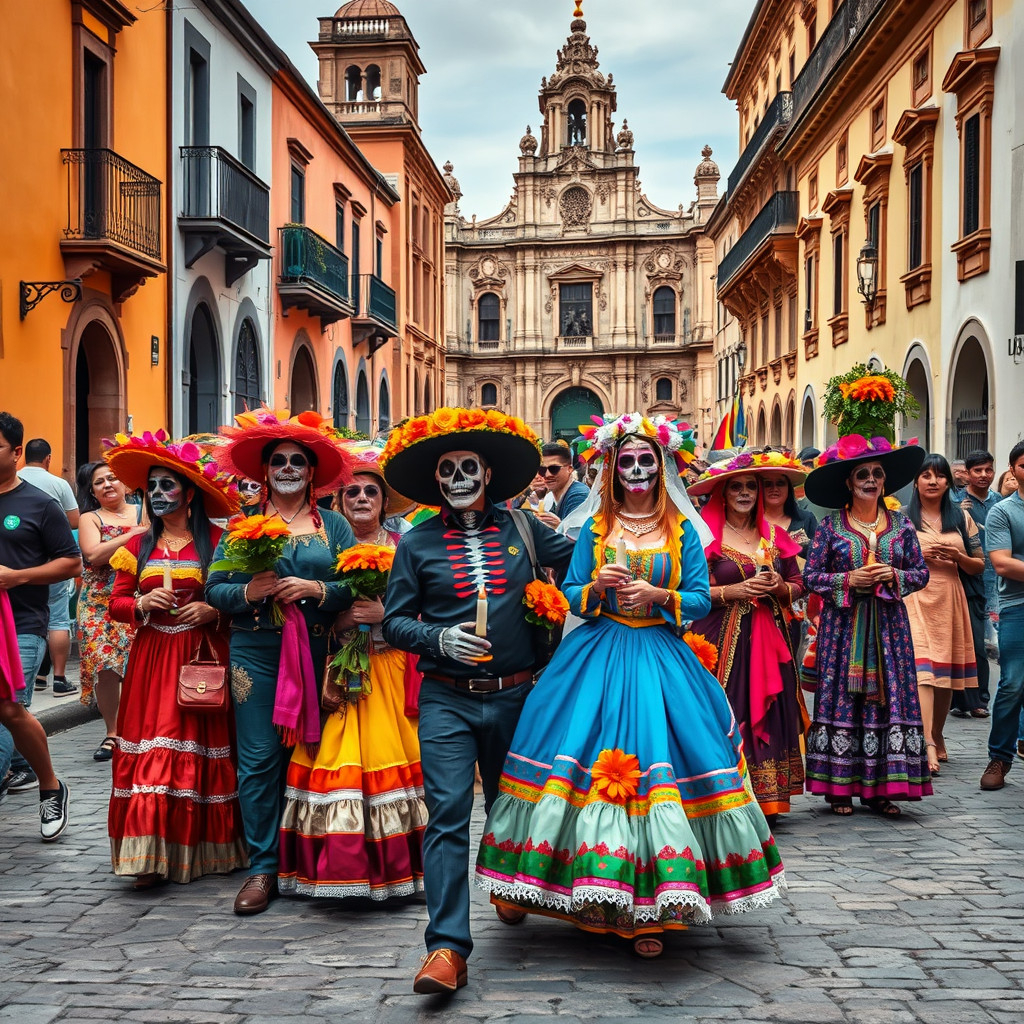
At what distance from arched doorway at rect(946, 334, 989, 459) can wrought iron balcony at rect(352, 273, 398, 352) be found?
14.3m

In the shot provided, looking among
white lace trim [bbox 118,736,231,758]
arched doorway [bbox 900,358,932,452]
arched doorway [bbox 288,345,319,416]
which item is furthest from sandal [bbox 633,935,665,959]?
arched doorway [bbox 288,345,319,416]

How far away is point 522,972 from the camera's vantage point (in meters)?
4.50

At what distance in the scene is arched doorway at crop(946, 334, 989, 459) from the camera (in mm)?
16405

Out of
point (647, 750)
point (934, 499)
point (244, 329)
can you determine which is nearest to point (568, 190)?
point (244, 329)

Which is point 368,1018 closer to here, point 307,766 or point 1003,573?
point 307,766

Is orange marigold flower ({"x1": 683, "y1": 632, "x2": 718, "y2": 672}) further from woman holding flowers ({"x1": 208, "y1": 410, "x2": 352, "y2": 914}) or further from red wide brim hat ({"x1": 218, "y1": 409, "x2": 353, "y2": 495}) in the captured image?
red wide brim hat ({"x1": 218, "y1": 409, "x2": 353, "y2": 495})

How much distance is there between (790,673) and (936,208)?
1241cm

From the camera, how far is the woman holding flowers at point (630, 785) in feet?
14.5

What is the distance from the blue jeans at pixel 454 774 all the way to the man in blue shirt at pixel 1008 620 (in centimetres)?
359

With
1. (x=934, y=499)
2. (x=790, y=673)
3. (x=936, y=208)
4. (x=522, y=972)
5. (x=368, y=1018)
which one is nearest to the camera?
(x=368, y=1018)

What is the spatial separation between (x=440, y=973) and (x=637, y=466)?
211 cm

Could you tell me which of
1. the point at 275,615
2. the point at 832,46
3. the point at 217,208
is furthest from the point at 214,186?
the point at 275,615

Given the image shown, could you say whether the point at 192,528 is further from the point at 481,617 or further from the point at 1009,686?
the point at 1009,686

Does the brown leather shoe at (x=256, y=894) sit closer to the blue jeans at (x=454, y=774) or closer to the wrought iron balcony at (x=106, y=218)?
the blue jeans at (x=454, y=774)
